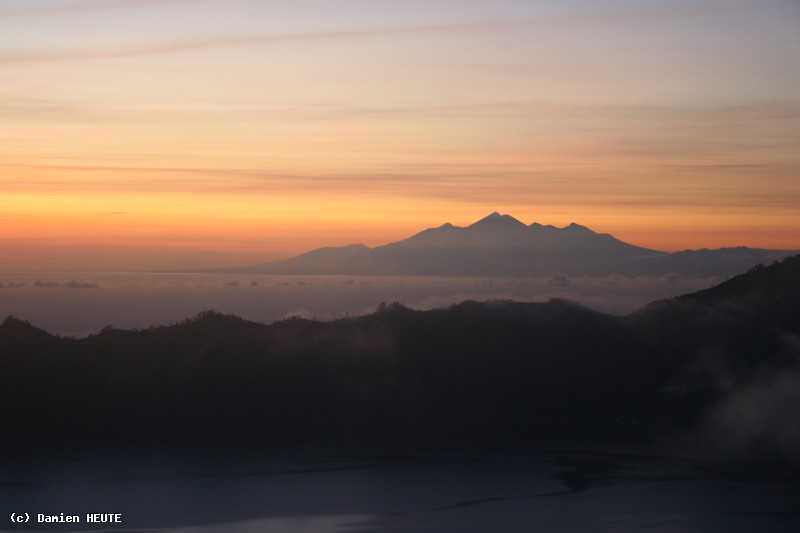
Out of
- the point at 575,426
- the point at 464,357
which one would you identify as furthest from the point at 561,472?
the point at 464,357

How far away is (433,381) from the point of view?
90.3 metres

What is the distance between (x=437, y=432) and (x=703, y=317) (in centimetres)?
3506

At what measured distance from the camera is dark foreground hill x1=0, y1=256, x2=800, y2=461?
78.6 metres

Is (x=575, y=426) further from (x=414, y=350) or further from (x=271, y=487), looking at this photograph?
(x=271, y=487)

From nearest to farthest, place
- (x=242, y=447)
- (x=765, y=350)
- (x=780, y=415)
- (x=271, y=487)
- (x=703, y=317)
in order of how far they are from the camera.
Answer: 1. (x=271, y=487)
2. (x=242, y=447)
3. (x=780, y=415)
4. (x=765, y=350)
5. (x=703, y=317)

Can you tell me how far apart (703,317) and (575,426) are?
24.3m

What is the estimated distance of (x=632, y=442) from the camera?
249ft

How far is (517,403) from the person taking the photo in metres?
87.9

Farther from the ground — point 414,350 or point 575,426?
point 414,350

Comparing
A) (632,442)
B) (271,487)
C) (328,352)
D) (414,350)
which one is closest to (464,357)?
(414,350)

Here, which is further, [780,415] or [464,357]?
[464,357]

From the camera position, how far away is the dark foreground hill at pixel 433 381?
78.6 meters

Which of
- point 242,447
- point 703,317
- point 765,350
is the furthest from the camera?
point 703,317

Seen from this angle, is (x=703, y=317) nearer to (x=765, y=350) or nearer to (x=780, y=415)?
(x=765, y=350)
